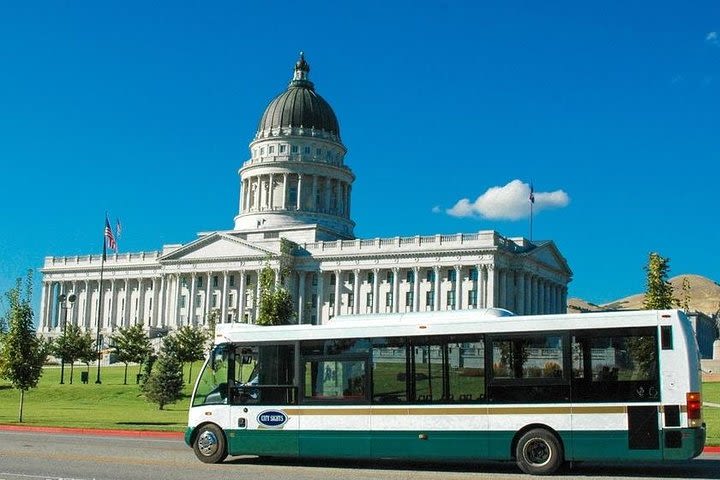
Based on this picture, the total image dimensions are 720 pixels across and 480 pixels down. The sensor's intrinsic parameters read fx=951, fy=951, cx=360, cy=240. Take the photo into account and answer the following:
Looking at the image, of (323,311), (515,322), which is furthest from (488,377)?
(323,311)

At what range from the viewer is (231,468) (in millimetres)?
19875

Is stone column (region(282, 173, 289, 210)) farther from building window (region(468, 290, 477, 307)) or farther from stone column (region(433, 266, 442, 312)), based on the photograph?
building window (region(468, 290, 477, 307))

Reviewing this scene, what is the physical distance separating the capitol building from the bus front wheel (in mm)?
73447

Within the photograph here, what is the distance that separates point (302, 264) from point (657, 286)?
7668 centimetres

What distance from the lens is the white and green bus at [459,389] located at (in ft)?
59.0

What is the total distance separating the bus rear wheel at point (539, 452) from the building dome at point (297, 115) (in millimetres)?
113720

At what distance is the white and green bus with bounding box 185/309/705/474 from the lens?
59.0 ft

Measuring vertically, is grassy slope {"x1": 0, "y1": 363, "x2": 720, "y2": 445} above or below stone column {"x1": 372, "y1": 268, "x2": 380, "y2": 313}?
below

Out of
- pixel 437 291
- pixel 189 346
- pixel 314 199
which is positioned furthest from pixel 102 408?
pixel 314 199

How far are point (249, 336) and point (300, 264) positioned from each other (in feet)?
307

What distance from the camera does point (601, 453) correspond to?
18.2 metres

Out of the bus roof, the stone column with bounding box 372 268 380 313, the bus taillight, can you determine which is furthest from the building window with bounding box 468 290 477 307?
the bus taillight

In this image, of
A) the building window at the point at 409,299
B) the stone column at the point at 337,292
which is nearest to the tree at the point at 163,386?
the building window at the point at 409,299

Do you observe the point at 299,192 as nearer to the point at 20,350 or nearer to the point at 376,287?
the point at 376,287
